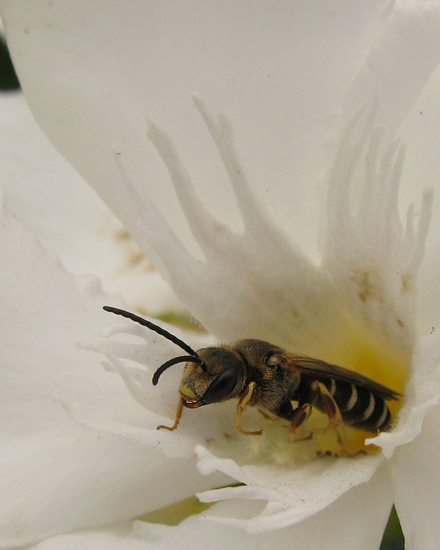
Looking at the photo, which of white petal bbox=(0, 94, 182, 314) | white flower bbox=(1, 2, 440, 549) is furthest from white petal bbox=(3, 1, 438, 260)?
white petal bbox=(0, 94, 182, 314)

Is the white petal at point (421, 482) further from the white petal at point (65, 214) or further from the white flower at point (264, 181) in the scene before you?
the white petal at point (65, 214)

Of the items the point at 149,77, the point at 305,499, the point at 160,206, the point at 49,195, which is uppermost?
the point at 49,195

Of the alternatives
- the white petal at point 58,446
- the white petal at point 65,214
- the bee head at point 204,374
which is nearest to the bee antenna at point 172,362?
the bee head at point 204,374

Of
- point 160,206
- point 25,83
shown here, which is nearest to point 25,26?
point 25,83

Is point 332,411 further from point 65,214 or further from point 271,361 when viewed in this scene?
point 65,214

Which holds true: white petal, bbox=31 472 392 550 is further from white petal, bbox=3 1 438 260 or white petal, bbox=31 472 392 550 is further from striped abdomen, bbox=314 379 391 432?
white petal, bbox=3 1 438 260

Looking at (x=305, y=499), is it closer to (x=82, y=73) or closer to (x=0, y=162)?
(x=82, y=73)
